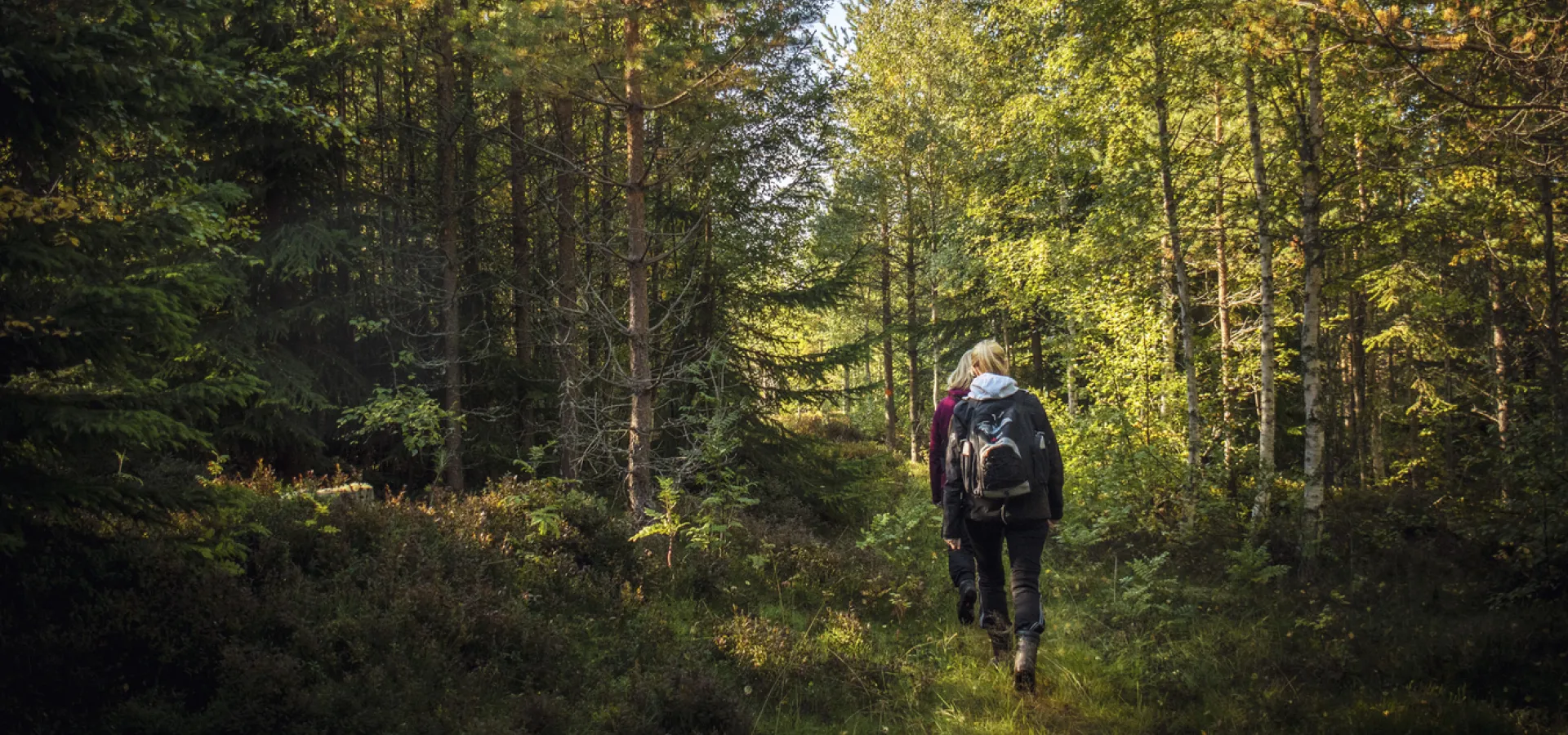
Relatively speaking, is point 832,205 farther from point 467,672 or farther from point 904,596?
point 467,672

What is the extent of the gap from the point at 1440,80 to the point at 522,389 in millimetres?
13180

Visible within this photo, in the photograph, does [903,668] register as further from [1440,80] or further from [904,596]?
[1440,80]

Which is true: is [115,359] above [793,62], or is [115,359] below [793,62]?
below

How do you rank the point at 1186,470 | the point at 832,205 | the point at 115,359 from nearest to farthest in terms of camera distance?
the point at 115,359, the point at 1186,470, the point at 832,205

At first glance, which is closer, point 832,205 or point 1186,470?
point 1186,470

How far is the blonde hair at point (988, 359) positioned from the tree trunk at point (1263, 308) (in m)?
5.80

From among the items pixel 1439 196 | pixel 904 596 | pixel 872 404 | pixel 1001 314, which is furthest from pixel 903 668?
pixel 872 404

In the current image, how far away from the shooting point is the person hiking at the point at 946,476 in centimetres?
640

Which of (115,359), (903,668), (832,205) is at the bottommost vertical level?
(903,668)

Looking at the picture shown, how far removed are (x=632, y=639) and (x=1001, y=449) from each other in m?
3.18

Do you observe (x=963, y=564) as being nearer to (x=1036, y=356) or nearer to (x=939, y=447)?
(x=939, y=447)

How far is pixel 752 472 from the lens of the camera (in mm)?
14734

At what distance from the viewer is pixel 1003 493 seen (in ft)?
18.6

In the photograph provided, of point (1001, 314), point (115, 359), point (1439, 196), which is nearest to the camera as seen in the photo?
point (115, 359)
